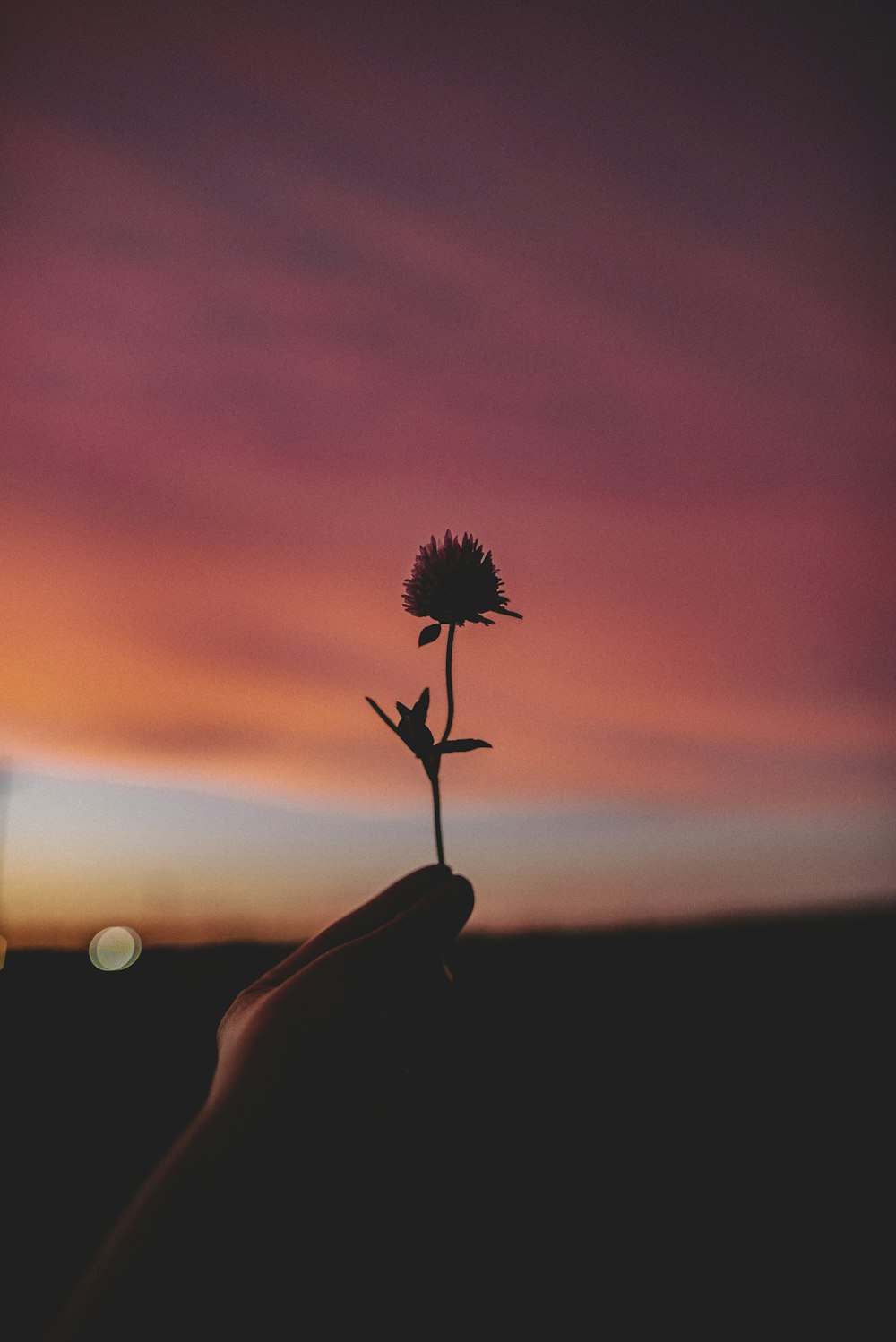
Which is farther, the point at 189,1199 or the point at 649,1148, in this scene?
the point at 649,1148

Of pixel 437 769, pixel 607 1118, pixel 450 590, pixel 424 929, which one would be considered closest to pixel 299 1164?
pixel 424 929

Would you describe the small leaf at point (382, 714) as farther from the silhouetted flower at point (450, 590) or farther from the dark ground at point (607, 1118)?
the dark ground at point (607, 1118)

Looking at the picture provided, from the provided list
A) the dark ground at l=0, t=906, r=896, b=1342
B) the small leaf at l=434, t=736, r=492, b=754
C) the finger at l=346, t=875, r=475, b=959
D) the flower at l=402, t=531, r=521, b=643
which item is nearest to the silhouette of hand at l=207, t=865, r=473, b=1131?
the finger at l=346, t=875, r=475, b=959

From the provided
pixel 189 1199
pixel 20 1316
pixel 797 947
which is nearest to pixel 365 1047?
pixel 189 1199

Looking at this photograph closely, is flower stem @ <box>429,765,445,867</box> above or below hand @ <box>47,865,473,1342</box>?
above

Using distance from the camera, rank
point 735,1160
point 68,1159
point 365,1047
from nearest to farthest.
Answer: point 365,1047 → point 68,1159 → point 735,1160

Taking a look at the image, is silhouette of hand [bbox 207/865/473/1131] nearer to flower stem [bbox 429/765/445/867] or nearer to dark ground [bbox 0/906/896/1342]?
flower stem [bbox 429/765/445/867]

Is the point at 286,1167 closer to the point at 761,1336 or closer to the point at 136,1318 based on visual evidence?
the point at 136,1318
